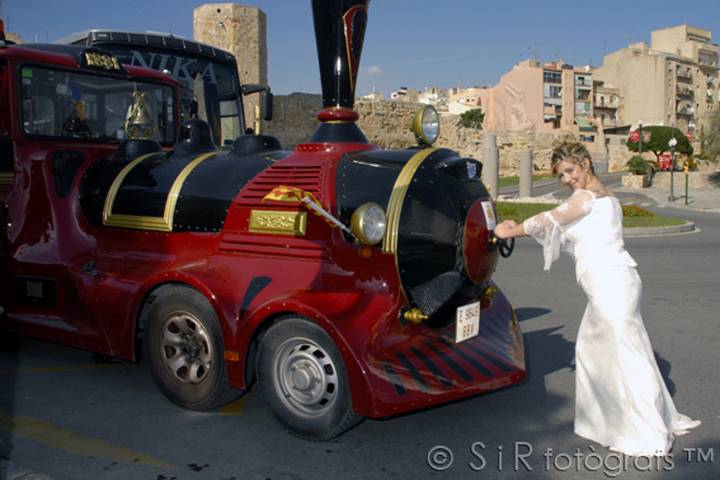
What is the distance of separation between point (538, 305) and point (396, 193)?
14.6 ft

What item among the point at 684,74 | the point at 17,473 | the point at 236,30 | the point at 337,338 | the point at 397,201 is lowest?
the point at 17,473

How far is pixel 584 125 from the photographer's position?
89.0 m

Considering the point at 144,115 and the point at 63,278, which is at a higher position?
the point at 144,115

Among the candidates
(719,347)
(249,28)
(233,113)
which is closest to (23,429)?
(719,347)

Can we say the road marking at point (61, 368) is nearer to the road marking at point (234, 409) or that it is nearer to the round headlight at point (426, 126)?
the road marking at point (234, 409)

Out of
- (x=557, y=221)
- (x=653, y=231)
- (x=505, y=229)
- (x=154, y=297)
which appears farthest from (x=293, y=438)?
(x=653, y=231)

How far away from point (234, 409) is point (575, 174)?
8.04 ft

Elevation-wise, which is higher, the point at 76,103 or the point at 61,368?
the point at 76,103

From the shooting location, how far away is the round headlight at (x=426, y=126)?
4.66 meters

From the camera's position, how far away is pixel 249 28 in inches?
1287

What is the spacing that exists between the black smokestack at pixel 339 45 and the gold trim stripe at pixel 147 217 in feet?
3.12

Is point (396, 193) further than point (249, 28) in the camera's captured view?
No

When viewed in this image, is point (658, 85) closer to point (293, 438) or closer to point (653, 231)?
point (653, 231)

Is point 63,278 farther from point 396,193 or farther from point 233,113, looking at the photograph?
point 233,113
